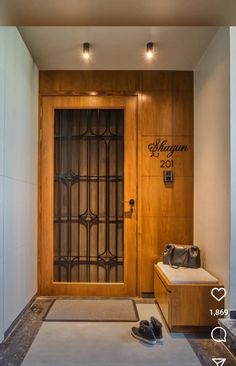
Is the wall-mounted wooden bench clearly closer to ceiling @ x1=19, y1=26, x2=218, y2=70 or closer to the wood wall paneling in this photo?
the wood wall paneling

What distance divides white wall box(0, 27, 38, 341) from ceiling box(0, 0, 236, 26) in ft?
2.92

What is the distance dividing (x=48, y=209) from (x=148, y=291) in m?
1.44

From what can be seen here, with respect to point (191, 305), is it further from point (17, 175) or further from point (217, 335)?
point (17, 175)

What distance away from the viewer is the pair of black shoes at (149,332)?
2.48 m

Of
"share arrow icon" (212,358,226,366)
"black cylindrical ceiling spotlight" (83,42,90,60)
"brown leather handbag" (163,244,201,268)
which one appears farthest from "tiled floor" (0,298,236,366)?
"black cylindrical ceiling spotlight" (83,42,90,60)

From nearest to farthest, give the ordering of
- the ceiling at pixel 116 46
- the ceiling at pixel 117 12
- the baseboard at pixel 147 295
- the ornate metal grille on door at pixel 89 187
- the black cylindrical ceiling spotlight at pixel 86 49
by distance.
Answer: the ceiling at pixel 117 12 < the ceiling at pixel 116 46 < the black cylindrical ceiling spotlight at pixel 86 49 < the baseboard at pixel 147 295 < the ornate metal grille on door at pixel 89 187

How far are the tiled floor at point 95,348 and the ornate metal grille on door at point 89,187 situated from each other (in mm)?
989

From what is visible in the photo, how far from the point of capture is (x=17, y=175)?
283 centimetres

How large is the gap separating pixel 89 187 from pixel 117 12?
7.51 feet

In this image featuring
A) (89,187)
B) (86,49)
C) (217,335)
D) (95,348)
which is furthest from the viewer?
(89,187)

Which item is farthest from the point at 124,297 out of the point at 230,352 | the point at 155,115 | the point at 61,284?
the point at 155,115

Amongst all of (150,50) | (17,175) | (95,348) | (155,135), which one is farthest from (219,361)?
(150,50)

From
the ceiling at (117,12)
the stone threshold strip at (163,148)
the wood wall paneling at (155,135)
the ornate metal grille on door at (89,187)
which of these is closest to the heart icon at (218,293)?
the wood wall paneling at (155,135)

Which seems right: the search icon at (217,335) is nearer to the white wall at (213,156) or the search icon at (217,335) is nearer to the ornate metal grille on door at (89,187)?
the white wall at (213,156)
